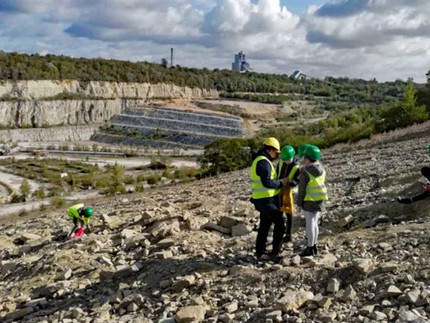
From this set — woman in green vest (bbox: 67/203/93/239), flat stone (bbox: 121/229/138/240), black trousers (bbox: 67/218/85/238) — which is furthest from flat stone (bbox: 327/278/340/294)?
black trousers (bbox: 67/218/85/238)

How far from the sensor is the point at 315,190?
24.0ft

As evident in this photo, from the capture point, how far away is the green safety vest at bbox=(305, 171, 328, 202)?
23.9ft

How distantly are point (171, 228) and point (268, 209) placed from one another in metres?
3.35

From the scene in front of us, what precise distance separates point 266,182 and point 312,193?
27.8 inches

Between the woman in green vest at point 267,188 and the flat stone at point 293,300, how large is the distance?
5.07ft

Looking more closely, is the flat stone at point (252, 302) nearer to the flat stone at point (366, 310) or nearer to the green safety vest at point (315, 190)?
the flat stone at point (366, 310)

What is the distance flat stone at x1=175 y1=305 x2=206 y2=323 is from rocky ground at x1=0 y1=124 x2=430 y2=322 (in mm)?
18

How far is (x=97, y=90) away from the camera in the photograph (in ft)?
340

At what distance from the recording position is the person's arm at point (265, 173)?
7184 mm

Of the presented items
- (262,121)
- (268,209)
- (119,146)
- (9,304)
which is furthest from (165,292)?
(262,121)

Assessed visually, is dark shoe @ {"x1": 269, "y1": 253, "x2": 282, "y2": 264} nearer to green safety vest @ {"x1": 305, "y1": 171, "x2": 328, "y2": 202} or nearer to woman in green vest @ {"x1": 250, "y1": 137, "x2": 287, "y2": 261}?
woman in green vest @ {"x1": 250, "y1": 137, "x2": 287, "y2": 261}

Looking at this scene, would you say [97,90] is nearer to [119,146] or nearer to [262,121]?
[119,146]

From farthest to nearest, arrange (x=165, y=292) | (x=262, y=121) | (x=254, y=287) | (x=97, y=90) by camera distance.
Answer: (x=97, y=90) → (x=262, y=121) → (x=165, y=292) → (x=254, y=287)

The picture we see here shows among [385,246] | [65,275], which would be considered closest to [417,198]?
[385,246]
